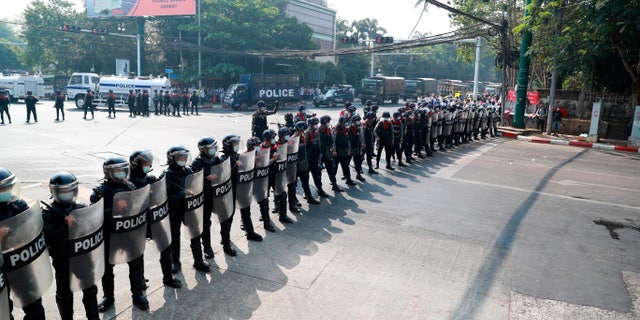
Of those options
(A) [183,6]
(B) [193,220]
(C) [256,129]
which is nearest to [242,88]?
(A) [183,6]

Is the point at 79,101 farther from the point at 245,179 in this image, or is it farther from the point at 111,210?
the point at 111,210

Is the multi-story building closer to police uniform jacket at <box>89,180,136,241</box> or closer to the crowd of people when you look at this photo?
the crowd of people

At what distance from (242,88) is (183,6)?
11673 mm

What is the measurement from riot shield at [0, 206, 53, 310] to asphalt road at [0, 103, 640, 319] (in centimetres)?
122

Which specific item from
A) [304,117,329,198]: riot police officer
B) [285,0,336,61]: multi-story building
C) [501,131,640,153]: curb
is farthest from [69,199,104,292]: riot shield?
[285,0,336,61]: multi-story building

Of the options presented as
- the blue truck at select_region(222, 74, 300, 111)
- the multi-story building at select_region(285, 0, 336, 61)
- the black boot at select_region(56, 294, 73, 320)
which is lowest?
the black boot at select_region(56, 294, 73, 320)

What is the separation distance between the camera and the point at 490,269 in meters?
6.30

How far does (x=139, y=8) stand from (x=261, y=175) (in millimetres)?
39637

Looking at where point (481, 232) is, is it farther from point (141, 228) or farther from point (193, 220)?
point (141, 228)

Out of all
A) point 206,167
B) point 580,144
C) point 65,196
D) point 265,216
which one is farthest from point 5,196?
point 580,144

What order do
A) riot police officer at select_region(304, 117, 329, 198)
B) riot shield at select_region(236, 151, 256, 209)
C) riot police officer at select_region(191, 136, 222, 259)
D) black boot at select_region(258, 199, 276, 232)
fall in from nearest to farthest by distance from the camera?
riot police officer at select_region(191, 136, 222, 259)
riot shield at select_region(236, 151, 256, 209)
black boot at select_region(258, 199, 276, 232)
riot police officer at select_region(304, 117, 329, 198)

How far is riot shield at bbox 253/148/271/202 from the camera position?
23.0 ft

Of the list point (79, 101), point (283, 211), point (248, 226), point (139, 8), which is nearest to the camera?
point (248, 226)

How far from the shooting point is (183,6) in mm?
39406
